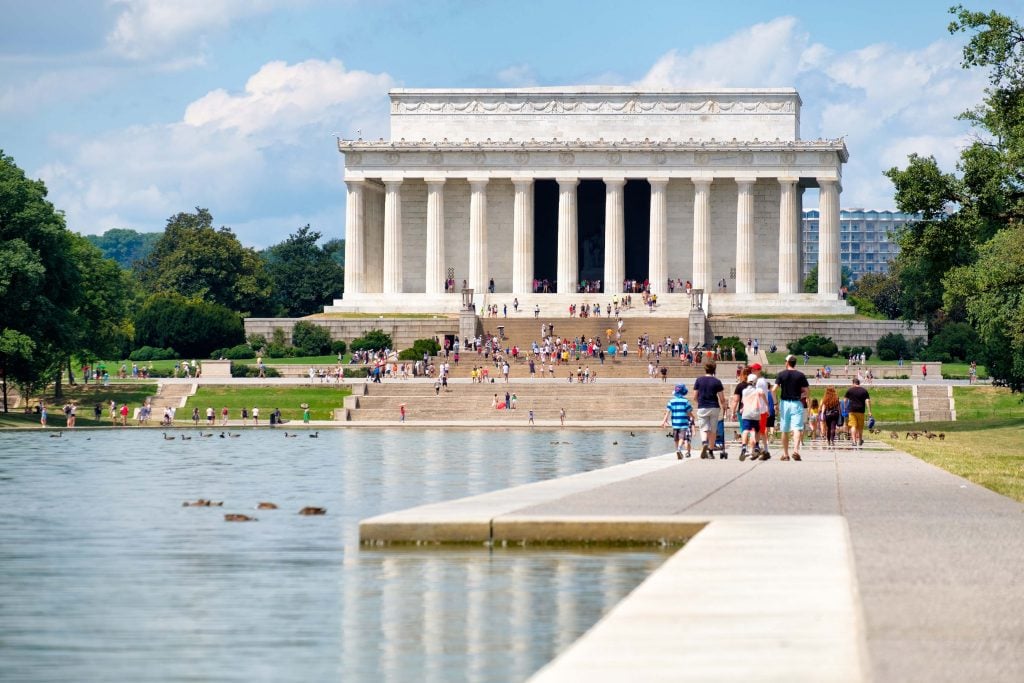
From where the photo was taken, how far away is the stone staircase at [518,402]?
8319 cm

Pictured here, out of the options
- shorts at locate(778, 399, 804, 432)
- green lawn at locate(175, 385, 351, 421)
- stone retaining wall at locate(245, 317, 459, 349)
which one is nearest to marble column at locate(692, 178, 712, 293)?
stone retaining wall at locate(245, 317, 459, 349)

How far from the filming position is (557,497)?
26.6m

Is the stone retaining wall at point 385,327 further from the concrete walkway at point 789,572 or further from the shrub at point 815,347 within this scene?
the concrete walkway at point 789,572

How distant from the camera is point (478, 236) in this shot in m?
132

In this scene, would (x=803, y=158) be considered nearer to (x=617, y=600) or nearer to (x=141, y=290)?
(x=141, y=290)

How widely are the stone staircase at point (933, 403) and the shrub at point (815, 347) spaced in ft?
82.4

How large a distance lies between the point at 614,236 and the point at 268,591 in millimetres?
112224

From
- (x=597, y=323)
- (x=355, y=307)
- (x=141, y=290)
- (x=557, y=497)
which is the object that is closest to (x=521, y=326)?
(x=597, y=323)

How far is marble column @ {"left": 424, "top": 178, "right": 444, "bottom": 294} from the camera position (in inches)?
5172

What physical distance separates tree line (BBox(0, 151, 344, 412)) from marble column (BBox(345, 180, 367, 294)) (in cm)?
929

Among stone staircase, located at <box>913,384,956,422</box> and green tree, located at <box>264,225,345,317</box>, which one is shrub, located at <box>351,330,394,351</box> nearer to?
stone staircase, located at <box>913,384,956,422</box>

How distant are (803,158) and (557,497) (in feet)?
345

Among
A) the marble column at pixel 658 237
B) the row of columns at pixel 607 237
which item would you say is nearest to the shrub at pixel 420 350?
the row of columns at pixel 607 237

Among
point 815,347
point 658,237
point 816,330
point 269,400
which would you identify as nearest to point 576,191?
point 658,237
